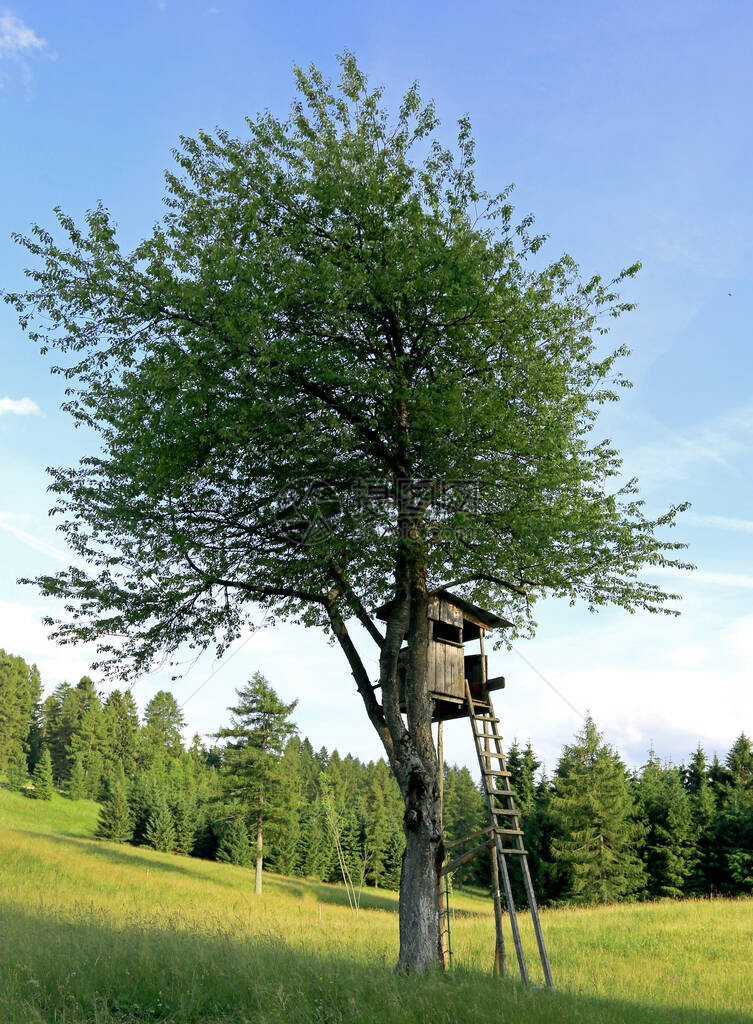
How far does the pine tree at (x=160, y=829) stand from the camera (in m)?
58.8

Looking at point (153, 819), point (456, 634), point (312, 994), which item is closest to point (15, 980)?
point (312, 994)

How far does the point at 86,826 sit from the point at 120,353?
70081 mm

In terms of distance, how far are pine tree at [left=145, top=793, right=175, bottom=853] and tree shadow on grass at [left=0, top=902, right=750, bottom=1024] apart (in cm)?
5211

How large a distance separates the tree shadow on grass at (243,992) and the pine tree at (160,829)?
52110mm

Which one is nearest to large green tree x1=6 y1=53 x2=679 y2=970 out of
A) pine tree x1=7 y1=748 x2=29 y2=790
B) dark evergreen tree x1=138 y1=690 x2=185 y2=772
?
pine tree x1=7 y1=748 x2=29 y2=790

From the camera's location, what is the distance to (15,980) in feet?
29.7

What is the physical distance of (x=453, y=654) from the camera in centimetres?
1612

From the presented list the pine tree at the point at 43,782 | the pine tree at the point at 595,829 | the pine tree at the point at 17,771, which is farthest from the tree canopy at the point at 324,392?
the pine tree at the point at 17,771

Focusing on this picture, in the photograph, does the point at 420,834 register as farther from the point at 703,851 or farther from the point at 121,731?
the point at 121,731

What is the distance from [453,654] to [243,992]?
8152 millimetres

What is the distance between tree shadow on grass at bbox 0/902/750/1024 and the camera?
8.51m

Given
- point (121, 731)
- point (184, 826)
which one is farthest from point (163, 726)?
point (184, 826)

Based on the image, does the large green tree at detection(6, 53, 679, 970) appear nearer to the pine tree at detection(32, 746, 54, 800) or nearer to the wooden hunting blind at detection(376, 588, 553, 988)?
the wooden hunting blind at detection(376, 588, 553, 988)

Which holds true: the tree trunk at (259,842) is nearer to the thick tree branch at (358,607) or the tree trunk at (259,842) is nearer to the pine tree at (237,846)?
the pine tree at (237,846)
